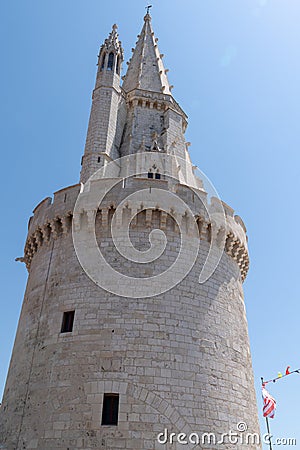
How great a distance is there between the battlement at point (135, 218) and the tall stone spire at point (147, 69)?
30.4ft

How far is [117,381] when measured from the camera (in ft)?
31.9

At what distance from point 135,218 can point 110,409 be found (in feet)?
17.9

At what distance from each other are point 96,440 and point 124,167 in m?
10.6

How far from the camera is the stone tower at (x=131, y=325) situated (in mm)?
9500

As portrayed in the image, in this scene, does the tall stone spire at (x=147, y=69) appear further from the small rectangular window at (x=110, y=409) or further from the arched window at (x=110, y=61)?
the small rectangular window at (x=110, y=409)

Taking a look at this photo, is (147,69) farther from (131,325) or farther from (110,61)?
(131,325)

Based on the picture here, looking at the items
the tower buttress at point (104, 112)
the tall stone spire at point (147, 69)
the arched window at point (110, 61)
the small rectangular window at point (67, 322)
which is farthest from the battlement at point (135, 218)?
the tall stone spire at point (147, 69)

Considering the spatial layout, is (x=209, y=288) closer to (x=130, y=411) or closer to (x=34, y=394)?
(x=130, y=411)

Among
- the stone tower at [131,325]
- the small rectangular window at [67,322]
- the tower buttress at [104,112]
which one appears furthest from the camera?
the tower buttress at [104,112]

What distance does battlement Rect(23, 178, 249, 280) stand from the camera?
40.0 ft

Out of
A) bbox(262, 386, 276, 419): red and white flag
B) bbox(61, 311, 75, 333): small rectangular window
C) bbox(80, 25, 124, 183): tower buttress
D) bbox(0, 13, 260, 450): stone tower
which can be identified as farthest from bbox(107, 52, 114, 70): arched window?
bbox(262, 386, 276, 419): red and white flag

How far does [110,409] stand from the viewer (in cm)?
947

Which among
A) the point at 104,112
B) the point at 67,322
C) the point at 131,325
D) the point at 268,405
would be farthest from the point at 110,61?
the point at 268,405

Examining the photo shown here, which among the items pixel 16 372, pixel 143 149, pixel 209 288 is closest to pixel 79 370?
pixel 16 372
